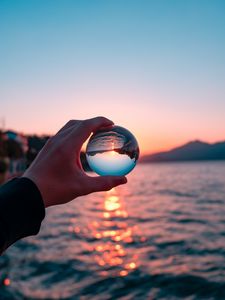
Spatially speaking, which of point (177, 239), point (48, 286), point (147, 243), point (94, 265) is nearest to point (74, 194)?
point (48, 286)

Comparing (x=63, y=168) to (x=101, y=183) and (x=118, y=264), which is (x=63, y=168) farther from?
(x=118, y=264)

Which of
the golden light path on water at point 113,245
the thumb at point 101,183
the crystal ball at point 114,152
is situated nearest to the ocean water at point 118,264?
the golden light path on water at point 113,245

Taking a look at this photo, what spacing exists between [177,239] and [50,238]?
6790mm

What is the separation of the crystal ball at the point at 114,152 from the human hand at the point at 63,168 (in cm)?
68

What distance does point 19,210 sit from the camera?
1.62 metres

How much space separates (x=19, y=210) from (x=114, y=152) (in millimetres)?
1204

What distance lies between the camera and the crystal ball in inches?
105

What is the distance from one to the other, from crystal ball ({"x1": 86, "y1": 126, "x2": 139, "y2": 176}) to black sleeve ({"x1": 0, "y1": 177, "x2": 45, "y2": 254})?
1.00 m

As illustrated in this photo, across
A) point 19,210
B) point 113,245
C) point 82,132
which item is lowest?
point 113,245

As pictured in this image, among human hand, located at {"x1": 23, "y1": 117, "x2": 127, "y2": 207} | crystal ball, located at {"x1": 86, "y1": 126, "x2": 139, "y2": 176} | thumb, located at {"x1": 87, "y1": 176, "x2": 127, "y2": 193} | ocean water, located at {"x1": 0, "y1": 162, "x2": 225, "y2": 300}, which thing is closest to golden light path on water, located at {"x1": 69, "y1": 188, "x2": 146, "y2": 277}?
ocean water, located at {"x1": 0, "y1": 162, "x2": 225, "y2": 300}

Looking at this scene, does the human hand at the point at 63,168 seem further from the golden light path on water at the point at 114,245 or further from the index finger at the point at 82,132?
the golden light path on water at the point at 114,245

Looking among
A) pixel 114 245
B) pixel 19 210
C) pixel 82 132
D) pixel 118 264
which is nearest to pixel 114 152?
pixel 82 132

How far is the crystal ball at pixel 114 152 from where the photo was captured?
105 inches

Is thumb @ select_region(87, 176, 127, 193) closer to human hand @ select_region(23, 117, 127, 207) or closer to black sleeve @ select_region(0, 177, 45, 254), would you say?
human hand @ select_region(23, 117, 127, 207)
